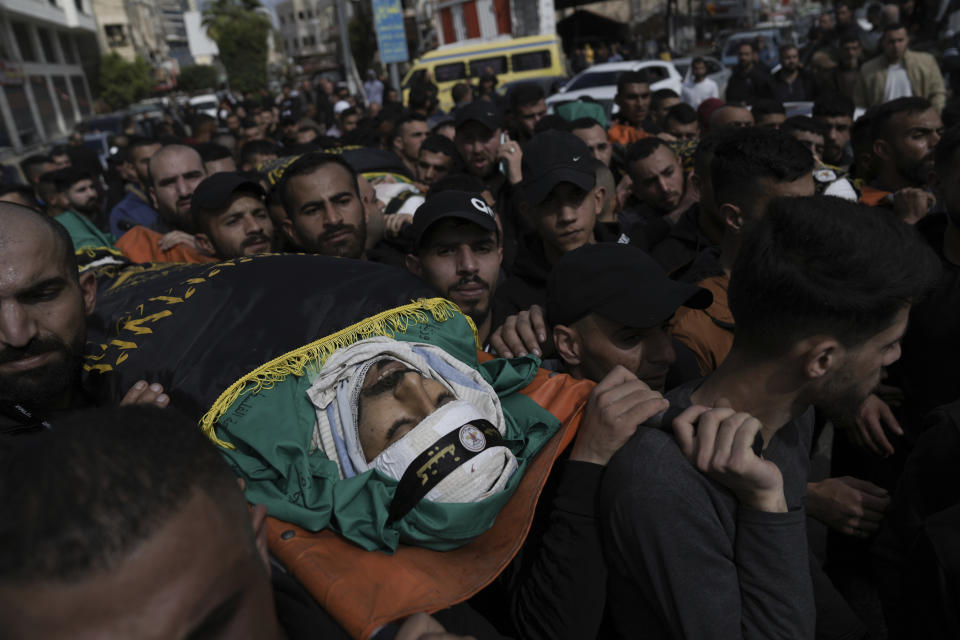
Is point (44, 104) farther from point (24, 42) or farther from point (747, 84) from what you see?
point (747, 84)

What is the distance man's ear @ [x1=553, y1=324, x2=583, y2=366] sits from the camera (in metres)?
2.28

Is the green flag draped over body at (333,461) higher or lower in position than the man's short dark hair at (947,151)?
lower

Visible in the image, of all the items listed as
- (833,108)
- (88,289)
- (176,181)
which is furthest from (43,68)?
(88,289)

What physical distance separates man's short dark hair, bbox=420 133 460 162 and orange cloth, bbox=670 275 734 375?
11.5 feet

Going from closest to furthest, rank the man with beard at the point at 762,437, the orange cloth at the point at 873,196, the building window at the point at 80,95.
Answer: the man with beard at the point at 762,437 → the orange cloth at the point at 873,196 → the building window at the point at 80,95

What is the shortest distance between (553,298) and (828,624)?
125cm

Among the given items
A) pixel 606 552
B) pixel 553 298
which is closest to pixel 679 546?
pixel 606 552

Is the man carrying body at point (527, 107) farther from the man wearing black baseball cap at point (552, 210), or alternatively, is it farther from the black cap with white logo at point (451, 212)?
the black cap with white logo at point (451, 212)

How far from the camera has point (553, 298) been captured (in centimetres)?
229

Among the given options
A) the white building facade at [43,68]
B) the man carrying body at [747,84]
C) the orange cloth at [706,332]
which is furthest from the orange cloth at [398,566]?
A: the white building facade at [43,68]

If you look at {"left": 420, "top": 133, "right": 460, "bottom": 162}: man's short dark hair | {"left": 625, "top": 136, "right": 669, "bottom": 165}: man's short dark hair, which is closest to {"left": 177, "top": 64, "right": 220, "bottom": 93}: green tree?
{"left": 420, "top": 133, "right": 460, "bottom": 162}: man's short dark hair

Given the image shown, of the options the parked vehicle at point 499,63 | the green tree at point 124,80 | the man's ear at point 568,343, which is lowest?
the man's ear at point 568,343

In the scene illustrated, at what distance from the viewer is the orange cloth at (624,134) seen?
Answer: 723 cm

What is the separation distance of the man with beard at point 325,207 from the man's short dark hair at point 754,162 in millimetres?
1762
